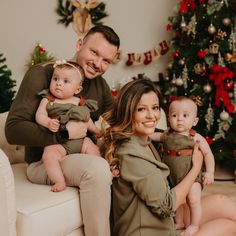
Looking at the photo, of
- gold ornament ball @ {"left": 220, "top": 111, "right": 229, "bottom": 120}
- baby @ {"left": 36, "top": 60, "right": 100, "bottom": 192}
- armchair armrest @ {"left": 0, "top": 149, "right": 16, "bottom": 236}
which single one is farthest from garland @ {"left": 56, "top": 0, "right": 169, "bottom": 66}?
armchair armrest @ {"left": 0, "top": 149, "right": 16, "bottom": 236}

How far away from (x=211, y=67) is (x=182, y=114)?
5.85 ft

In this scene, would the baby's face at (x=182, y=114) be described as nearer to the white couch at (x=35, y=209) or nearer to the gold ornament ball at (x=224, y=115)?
the white couch at (x=35, y=209)

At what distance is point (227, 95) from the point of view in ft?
12.2

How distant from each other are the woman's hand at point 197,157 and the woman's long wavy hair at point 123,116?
16.4 inches

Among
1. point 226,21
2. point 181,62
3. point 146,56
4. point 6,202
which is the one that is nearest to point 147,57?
point 146,56

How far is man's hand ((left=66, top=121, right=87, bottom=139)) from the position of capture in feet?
6.73

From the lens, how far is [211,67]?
3.80 m

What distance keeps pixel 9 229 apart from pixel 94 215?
0.38m

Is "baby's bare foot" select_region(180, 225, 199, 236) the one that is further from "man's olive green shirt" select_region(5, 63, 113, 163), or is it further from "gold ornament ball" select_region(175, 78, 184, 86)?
"gold ornament ball" select_region(175, 78, 184, 86)

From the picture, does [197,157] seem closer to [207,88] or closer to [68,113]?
[68,113]

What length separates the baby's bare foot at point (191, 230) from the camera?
2.05 m

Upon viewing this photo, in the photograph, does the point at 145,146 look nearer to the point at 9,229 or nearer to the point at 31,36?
the point at 9,229

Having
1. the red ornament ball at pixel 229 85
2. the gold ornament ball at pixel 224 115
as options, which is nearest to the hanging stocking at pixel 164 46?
the red ornament ball at pixel 229 85

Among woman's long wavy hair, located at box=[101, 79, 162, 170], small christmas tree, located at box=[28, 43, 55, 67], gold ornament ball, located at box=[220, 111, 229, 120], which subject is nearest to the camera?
woman's long wavy hair, located at box=[101, 79, 162, 170]
